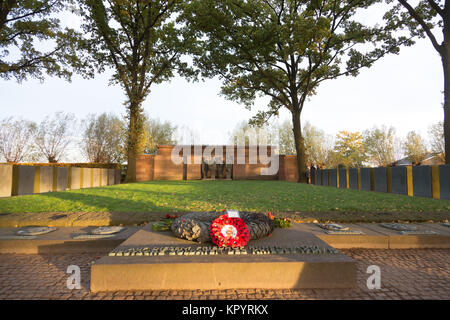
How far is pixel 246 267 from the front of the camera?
266 centimetres

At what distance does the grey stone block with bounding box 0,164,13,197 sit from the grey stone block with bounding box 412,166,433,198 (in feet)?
56.6

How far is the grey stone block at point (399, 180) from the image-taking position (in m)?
11.0

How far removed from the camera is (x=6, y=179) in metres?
9.66

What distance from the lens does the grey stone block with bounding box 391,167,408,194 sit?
36.0 feet

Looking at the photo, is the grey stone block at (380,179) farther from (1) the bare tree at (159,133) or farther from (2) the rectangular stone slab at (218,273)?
(1) the bare tree at (159,133)

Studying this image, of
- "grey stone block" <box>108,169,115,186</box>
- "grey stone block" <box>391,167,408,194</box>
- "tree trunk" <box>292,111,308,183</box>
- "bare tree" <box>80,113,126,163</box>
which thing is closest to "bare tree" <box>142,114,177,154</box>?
"bare tree" <box>80,113,126,163</box>

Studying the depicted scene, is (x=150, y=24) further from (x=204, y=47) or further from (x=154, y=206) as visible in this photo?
(x=154, y=206)

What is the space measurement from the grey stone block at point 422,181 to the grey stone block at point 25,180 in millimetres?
17345

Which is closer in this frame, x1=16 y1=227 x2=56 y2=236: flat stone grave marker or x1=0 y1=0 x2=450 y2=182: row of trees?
x1=16 y1=227 x2=56 y2=236: flat stone grave marker

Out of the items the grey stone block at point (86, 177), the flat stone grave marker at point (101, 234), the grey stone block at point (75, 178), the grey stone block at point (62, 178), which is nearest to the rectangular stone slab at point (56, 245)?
the flat stone grave marker at point (101, 234)

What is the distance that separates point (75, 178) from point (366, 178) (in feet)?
58.7

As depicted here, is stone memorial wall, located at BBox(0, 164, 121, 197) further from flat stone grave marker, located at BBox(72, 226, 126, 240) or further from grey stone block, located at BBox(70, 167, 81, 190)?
flat stone grave marker, located at BBox(72, 226, 126, 240)
